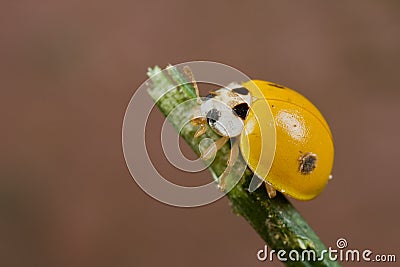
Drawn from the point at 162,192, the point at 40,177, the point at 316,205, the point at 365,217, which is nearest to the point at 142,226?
the point at 40,177

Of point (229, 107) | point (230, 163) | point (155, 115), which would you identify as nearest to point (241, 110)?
point (229, 107)

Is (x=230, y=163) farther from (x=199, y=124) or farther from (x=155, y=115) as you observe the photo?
(x=155, y=115)

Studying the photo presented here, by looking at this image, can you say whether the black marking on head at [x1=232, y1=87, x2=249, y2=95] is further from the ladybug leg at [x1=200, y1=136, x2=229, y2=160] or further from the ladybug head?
the ladybug leg at [x1=200, y1=136, x2=229, y2=160]

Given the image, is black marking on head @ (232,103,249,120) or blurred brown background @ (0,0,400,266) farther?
blurred brown background @ (0,0,400,266)

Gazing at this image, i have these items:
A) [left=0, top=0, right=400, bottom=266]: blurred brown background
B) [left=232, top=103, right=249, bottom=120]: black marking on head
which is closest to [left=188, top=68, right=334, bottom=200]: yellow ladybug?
[left=232, top=103, right=249, bottom=120]: black marking on head

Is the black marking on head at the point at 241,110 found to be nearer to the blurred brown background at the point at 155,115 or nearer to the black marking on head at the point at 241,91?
the black marking on head at the point at 241,91
